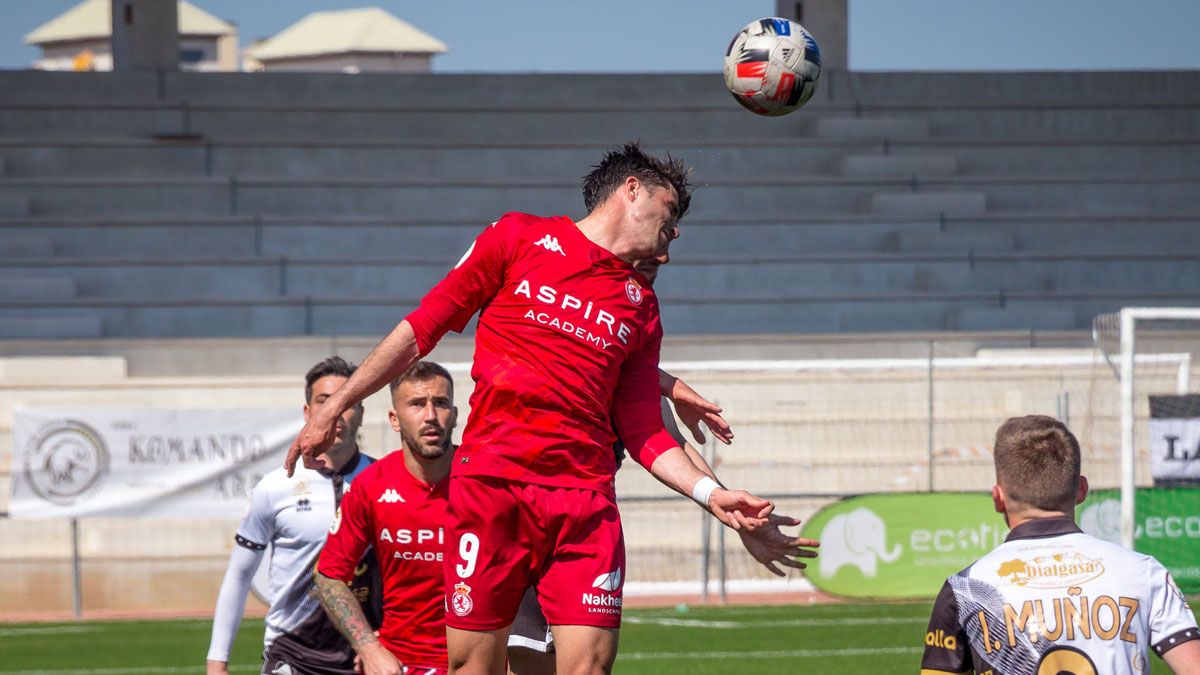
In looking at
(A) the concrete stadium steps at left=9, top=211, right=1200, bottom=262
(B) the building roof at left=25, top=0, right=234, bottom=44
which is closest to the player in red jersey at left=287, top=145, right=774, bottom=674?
(A) the concrete stadium steps at left=9, top=211, right=1200, bottom=262

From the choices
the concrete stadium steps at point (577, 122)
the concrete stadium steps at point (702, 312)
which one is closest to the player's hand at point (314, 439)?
the concrete stadium steps at point (702, 312)

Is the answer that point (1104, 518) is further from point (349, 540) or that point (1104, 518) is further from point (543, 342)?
point (543, 342)

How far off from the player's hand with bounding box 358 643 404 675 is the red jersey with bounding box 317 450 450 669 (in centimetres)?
18

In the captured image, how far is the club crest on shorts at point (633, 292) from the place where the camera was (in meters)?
4.27

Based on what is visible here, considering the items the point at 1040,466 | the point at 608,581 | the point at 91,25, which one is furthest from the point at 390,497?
the point at 91,25

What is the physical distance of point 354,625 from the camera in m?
4.64

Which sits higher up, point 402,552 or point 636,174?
point 636,174

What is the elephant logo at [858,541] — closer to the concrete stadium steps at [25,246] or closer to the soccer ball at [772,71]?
the soccer ball at [772,71]

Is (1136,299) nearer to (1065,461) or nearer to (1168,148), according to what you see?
(1168,148)

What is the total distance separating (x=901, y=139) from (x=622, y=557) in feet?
55.4

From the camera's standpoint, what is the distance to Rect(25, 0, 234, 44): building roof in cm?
6425

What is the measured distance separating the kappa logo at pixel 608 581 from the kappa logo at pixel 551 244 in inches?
36.0

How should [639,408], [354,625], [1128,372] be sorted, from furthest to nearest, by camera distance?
[1128,372] < [354,625] < [639,408]

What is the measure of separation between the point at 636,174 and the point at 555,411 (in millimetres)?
728
